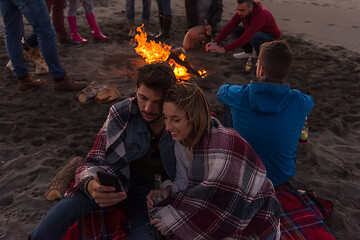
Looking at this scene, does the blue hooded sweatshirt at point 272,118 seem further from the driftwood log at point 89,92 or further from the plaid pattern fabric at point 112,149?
the driftwood log at point 89,92

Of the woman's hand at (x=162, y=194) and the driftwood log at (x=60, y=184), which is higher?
the woman's hand at (x=162, y=194)

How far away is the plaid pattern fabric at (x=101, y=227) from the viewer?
2033 mm

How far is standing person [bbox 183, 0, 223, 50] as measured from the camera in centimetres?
638

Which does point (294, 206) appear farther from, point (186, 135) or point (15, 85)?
point (15, 85)

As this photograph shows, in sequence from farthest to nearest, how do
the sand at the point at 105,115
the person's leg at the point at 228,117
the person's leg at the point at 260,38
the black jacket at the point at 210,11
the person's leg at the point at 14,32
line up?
1. the black jacket at the point at 210,11
2. the person's leg at the point at 260,38
3. the person's leg at the point at 14,32
4. the person's leg at the point at 228,117
5. the sand at the point at 105,115

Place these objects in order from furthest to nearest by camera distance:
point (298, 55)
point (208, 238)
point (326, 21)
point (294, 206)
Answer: point (326, 21) → point (298, 55) → point (294, 206) → point (208, 238)

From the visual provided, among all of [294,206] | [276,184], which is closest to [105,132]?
[276,184]

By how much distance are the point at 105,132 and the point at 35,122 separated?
7.55ft

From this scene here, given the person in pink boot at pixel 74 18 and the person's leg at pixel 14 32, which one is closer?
the person's leg at pixel 14 32

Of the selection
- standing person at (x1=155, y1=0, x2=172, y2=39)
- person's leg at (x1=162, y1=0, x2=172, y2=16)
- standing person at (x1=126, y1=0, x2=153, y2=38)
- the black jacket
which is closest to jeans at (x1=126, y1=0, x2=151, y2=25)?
standing person at (x1=126, y1=0, x2=153, y2=38)

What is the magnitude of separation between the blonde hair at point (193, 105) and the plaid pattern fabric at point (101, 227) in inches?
30.5

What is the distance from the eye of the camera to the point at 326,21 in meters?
9.53

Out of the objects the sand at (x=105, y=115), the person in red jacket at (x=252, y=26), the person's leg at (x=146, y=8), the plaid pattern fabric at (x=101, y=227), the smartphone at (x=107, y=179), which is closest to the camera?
the smartphone at (x=107, y=179)

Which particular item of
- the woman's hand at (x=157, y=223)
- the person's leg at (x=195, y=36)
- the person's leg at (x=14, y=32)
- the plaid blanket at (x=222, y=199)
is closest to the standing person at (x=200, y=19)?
the person's leg at (x=195, y=36)
